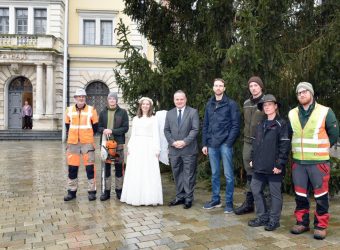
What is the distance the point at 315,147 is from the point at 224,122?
1.62 metres

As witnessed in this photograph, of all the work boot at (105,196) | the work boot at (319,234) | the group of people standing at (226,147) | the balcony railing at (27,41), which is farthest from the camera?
the balcony railing at (27,41)

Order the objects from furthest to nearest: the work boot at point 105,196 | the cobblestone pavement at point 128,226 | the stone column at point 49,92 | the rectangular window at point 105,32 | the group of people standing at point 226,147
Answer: the rectangular window at point 105,32 < the stone column at point 49,92 < the work boot at point 105,196 < the group of people standing at point 226,147 < the cobblestone pavement at point 128,226

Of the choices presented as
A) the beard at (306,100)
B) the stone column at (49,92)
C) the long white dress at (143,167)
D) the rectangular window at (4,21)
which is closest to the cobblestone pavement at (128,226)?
the long white dress at (143,167)

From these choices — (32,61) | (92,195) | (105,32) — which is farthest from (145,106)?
(105,32)

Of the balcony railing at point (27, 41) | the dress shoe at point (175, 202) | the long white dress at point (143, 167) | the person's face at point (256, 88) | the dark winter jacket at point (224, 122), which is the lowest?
the dress shoe at point (175, 202)

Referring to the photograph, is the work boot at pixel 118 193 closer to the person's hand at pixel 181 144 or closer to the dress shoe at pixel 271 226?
the person's hand at pixel 181 144

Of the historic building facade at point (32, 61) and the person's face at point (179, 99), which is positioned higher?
the historic building facade at point (32, 61)

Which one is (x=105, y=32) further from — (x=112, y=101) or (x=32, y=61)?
(x=112, y=101)

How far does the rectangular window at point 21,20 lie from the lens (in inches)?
1003

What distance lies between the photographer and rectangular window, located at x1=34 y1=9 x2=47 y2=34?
25.5 m

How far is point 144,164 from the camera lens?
23.3ft

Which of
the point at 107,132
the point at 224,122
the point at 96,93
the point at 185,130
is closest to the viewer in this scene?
the point at 224,122

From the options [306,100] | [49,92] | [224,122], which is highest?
[49,92]

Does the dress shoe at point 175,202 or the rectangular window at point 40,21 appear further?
the rectangular window at point 40,21
